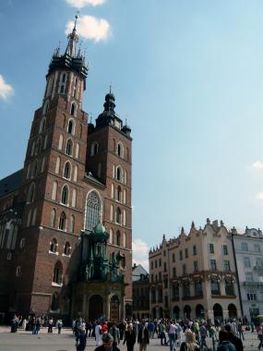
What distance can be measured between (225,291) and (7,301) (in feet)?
99.3

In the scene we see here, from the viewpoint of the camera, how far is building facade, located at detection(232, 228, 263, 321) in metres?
48.4

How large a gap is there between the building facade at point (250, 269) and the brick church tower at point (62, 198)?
58.8 ft

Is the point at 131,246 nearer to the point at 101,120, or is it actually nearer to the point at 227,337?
the point at 101,120

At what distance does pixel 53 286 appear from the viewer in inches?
1329

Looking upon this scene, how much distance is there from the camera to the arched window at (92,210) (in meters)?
41.8

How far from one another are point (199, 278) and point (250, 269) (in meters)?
8.97

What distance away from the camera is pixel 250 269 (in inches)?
2030

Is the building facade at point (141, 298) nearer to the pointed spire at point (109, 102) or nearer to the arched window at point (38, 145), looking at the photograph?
the pointed spire at point (109, 102)

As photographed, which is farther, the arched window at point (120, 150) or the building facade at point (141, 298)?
the building facade at point (141, 298)

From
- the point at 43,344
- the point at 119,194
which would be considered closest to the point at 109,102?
the point at 119,194

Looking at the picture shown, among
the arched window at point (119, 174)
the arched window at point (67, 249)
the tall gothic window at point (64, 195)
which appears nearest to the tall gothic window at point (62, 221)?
the tall gothic window at point (64, 195)

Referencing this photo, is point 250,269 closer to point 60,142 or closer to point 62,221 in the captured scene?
point 62,221

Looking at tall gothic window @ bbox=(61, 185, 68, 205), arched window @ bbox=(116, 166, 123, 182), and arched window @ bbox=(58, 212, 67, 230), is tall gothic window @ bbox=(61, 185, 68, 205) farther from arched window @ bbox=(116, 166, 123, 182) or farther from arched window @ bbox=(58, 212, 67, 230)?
arched window @ bbox=(116, 166, 123, 182)

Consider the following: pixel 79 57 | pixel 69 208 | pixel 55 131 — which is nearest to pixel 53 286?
pixel 69 208
